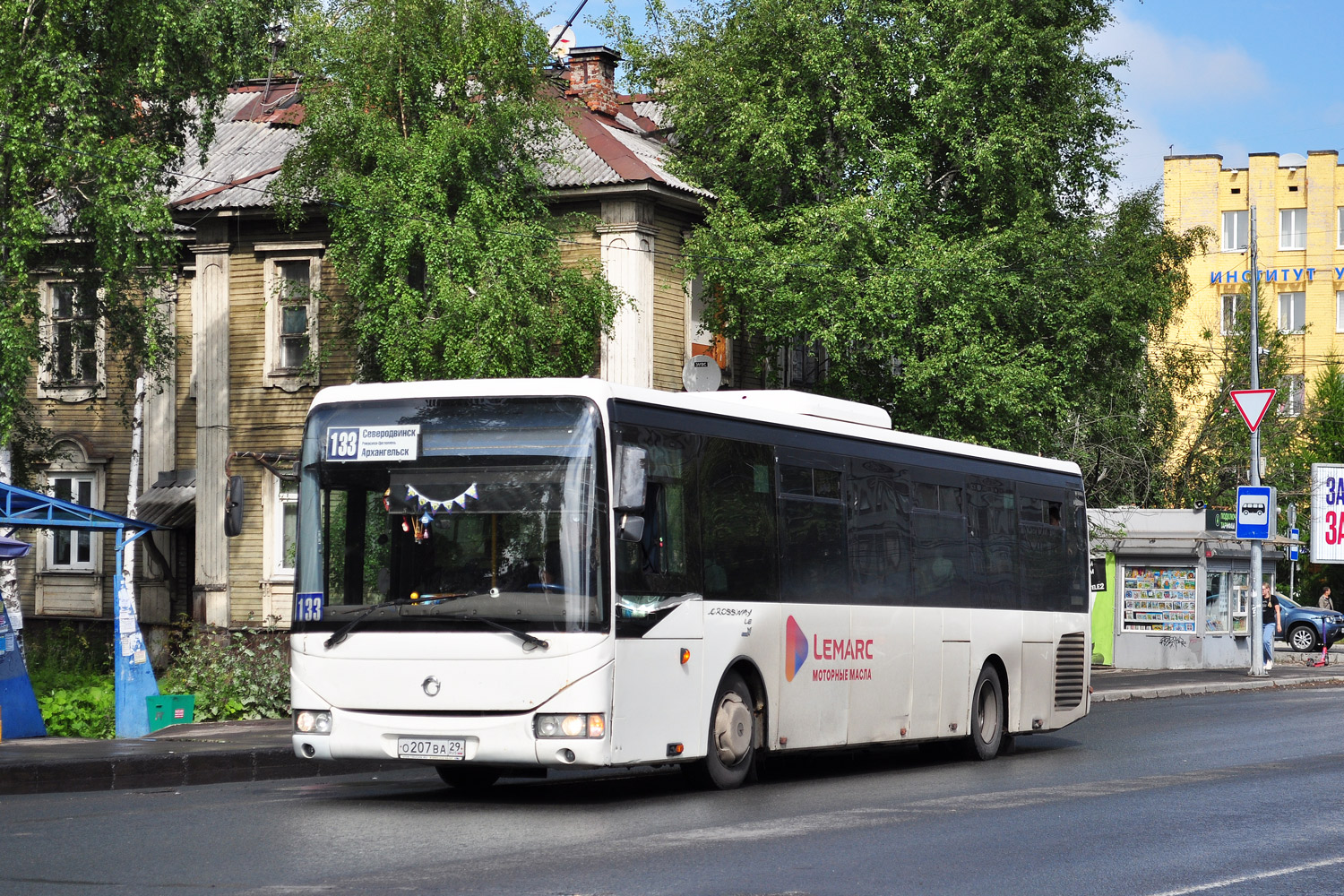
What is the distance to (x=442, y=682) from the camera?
37.7 ft

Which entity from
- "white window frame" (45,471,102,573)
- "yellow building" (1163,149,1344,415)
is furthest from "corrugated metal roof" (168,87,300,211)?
"yellow building" (1163,149,1344,415)

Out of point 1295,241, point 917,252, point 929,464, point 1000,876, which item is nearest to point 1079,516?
point 929,464

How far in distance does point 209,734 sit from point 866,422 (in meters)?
7.76

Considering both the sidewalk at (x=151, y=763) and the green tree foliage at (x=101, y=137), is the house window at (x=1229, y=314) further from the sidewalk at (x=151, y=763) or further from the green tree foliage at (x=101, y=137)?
the sidewalk at (x=151, y=763)

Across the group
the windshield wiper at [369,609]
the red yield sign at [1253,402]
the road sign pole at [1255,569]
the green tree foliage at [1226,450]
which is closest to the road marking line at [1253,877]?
the windshield wiper at [369,609]

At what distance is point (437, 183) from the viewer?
23.8m

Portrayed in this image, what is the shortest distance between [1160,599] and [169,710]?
24.0 metres

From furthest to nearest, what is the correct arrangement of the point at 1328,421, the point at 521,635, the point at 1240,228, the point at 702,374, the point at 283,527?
the point at 1240,228, the point at 1328,421, the point at 283,527, the point at 702,374, the point at 521,635

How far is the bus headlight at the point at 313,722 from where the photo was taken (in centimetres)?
1183

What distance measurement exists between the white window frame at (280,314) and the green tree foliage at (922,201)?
281 inches

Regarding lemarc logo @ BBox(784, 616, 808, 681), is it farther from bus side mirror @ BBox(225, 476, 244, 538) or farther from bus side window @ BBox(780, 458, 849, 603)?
bus side mirror @ BBox(225, 476, 244, 538)

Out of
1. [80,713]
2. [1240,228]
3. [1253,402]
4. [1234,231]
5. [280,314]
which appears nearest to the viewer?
[80,713]

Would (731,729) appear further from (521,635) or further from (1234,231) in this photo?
(1234,231)

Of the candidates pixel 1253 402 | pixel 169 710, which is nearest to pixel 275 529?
pixel 169 710
